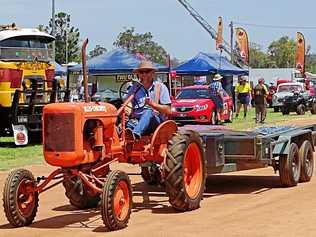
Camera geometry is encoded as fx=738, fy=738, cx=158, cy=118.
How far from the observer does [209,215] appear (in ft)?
28.8

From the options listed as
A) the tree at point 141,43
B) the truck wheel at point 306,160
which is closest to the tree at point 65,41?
the tree at point 141,43

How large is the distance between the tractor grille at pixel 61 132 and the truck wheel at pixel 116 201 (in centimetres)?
56

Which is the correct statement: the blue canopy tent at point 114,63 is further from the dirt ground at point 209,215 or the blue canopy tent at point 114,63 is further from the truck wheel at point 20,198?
the truck wheel at point 20,198

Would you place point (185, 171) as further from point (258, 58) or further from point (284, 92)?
point (258, 58)

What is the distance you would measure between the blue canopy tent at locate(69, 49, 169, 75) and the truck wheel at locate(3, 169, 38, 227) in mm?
21712

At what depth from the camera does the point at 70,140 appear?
7820 millimetres

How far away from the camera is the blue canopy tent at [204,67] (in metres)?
32.8

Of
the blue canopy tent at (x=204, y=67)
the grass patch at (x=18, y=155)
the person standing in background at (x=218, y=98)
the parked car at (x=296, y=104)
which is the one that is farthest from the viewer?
the parked car at (x=296, y=104)

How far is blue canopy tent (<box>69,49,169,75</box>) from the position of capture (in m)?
30.3

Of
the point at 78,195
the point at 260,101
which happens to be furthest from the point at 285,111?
the point at 78,195

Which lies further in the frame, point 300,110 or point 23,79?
point 300,110

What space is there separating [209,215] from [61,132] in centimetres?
213

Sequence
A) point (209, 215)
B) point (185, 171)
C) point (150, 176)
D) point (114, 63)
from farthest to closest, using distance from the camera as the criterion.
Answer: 1. point (114, 63)
2. point (150, 176)
3. point (185, 171)
4. point (209, 215)

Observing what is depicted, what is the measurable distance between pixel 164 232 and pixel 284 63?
12290 centimetres
